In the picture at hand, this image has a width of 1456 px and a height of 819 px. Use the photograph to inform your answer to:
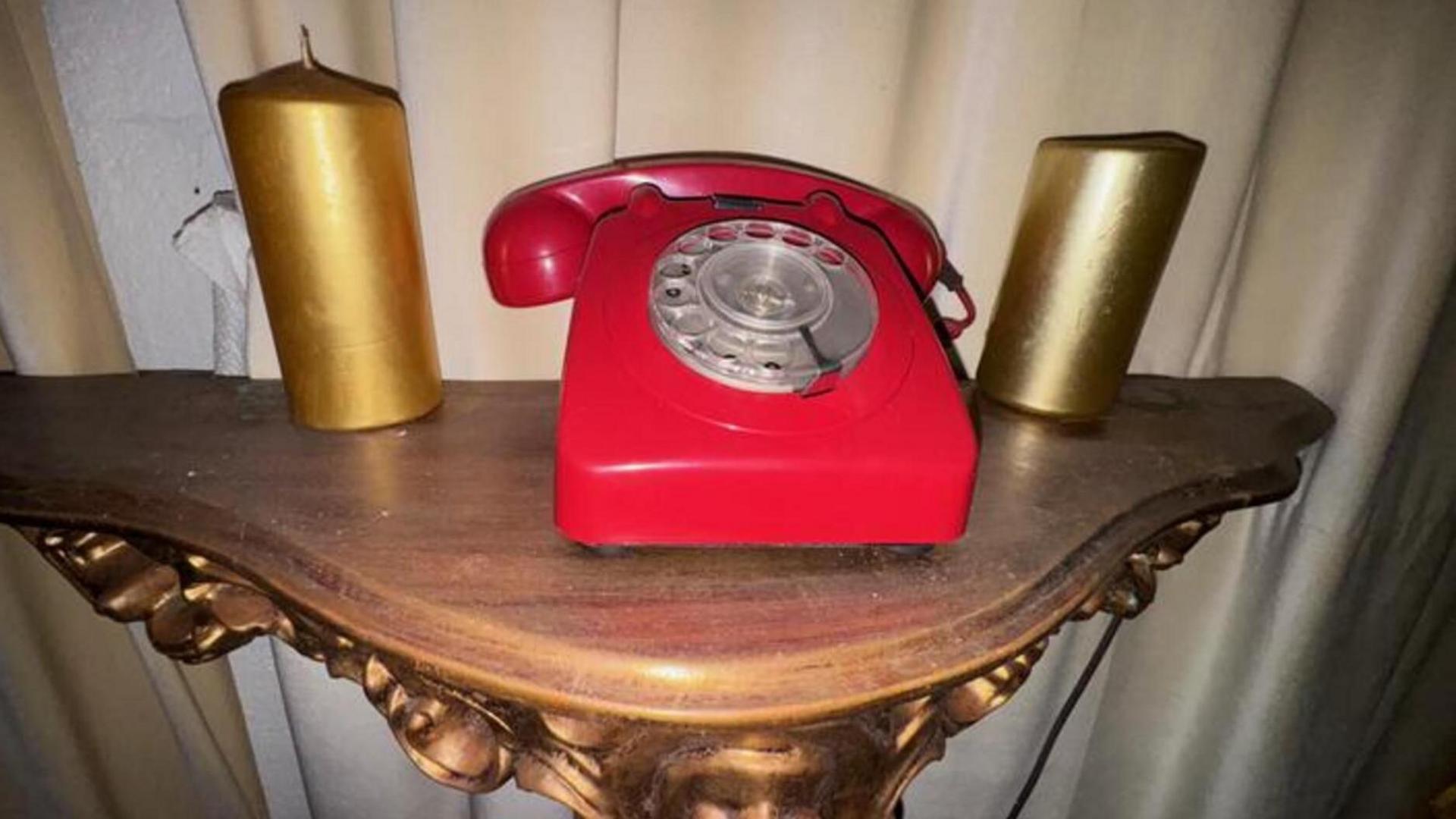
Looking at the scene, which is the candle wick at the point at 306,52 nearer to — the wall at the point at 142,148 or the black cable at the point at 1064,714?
the wall at the point at 142,148

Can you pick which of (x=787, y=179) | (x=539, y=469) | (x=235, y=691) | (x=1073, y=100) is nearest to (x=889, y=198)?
(x=787, y=179)

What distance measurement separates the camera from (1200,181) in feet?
2.20

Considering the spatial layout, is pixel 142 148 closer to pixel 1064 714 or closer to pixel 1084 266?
pixel 1084 266

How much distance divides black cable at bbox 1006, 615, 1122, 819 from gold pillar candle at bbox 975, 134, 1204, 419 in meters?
0.29

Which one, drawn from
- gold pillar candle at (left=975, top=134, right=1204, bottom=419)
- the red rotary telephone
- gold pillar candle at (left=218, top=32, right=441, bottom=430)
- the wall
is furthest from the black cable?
the wall

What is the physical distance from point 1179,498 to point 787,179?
340 millimetres

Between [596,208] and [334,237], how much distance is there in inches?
6.5

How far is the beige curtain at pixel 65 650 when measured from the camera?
58 centimetres

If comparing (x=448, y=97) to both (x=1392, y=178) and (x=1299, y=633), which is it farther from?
(x=1299, y=633)

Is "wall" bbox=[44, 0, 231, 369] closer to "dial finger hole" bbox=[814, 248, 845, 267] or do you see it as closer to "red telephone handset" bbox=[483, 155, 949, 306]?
"red telephone handset" bbox=[483, 155, 949, 306]

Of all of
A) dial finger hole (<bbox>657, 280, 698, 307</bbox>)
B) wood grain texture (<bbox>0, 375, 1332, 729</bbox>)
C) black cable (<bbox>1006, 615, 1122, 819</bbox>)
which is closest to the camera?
wood grain texture (<bbox>0, 375, 1332, 729</bbox>)

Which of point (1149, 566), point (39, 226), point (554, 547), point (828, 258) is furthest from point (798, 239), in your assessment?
point (39, 226)

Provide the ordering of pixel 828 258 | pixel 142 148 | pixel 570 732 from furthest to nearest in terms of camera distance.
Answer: pixel 142 148 < pixel 828 258 < pixel 570 732

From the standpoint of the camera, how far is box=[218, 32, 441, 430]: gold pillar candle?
1.46 feet
